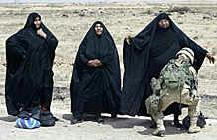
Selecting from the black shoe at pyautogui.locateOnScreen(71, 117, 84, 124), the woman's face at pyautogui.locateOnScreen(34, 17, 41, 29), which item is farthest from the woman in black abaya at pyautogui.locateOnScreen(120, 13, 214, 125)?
the woman's face at pyautogui.locateOnScreen(34, 17, 41, 29)

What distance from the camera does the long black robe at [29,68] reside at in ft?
28.9

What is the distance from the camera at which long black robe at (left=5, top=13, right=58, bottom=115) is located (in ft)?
28.9

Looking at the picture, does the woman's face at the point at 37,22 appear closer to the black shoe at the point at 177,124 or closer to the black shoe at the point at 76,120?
the black shoe at the point at 76,120

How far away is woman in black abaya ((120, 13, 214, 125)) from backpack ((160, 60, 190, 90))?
42 cm

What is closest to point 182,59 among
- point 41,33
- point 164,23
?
point 164,23

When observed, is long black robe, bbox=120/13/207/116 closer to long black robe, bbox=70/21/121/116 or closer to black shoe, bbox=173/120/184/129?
black shoe, bbox=173/120/184/129

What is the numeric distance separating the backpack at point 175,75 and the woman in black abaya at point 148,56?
0.42m

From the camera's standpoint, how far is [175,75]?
807cm

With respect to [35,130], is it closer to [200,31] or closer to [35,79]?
[35,79]

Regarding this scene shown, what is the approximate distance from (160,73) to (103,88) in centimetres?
130

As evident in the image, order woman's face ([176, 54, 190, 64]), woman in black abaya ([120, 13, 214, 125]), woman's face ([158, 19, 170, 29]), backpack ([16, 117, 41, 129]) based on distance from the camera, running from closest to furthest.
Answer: woman's face ([176, 54, 190, 64]), woman's face ([158, 19, 170, 29]), woman in black abaya ([120, 13, 214, 125]), backpack ([16, 117, 41, 129])

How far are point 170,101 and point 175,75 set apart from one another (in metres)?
0.39

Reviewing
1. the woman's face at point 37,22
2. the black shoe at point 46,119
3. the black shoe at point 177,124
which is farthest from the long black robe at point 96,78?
the black shoe at point 177,124

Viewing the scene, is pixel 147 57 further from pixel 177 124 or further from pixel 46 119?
pixel 46 119
